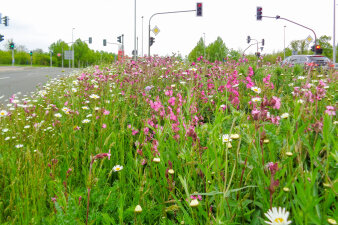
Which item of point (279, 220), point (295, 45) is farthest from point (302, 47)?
point (279, 220)

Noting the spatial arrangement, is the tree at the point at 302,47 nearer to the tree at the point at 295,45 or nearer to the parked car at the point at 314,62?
the tree at the point at 295,45

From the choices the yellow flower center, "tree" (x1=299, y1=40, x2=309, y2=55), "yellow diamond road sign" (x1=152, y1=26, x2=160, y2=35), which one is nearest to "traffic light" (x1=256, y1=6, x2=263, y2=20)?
"yellow diamond road sign" (x1=152, y1=26, x2=160, y2=35)

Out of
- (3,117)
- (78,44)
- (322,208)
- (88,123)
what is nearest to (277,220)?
(322,208)

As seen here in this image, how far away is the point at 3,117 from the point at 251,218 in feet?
10.6

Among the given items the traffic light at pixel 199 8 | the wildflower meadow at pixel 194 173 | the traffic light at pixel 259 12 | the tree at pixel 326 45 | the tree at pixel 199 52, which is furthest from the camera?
the tree at pixel 326 45

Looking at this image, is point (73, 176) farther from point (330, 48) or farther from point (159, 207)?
point (330, 48)

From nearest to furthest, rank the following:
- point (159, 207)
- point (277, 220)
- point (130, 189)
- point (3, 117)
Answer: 1. point (277, 220)
2. point (159, 207)
3. point (130, 189)
4. point (3, 117)

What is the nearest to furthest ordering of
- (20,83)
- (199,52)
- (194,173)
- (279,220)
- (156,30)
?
1. (279,220)
2. (194,173)
3. (199,52)
4. (20,83)
5. (156,30)

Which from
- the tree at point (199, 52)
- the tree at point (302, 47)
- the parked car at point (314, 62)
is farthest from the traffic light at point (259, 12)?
the tree at point (302, 47)

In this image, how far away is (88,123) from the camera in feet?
9.80

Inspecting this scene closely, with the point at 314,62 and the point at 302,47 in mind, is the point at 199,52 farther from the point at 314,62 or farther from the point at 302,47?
the point at 302,47

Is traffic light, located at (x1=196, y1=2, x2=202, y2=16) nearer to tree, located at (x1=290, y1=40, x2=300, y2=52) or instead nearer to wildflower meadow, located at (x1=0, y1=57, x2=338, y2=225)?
wildflower meadow, located at (x1=0, y1=57, x2=338, y2=225)

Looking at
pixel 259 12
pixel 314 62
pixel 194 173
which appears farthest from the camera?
pixel 259 12

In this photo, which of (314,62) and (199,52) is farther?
(199,52)
